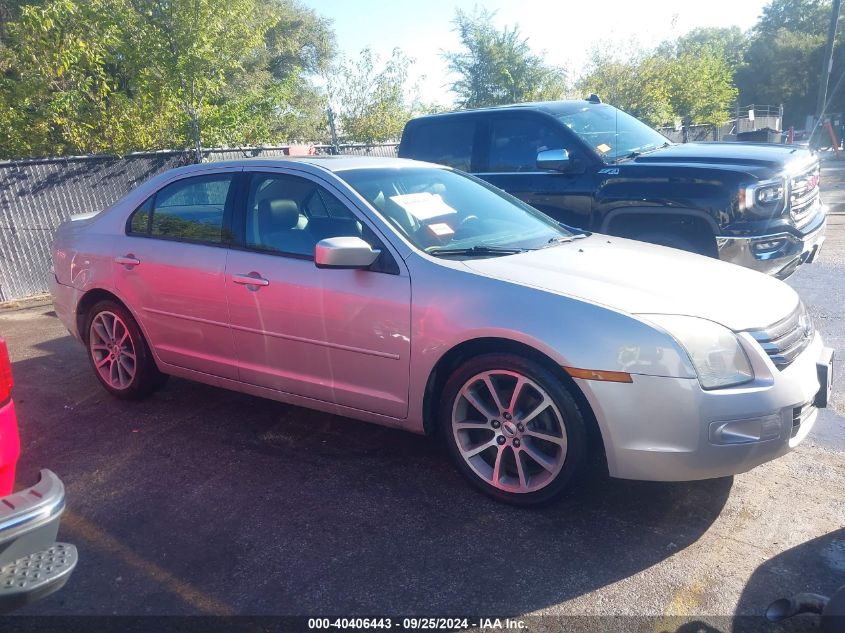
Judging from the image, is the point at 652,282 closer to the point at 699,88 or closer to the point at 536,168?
the point at 536,168

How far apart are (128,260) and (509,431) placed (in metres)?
2.95

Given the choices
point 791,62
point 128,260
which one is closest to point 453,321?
point 128,260

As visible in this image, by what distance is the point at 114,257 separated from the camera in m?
4.87

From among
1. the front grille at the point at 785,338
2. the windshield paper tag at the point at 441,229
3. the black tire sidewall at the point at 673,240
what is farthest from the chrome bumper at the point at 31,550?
the black tire sidewall at the point at 673,240

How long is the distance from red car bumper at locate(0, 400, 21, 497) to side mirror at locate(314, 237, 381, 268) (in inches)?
60.0

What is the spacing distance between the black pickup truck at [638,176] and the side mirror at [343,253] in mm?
3245

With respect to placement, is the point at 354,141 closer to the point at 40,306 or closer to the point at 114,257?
the point at 40,306

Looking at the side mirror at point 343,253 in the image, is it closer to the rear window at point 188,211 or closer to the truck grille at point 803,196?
the rear window at point 188,211

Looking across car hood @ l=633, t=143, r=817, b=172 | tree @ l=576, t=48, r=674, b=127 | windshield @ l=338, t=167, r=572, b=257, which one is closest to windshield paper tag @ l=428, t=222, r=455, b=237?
windshield @ l=338, t=167, r=572, b=257

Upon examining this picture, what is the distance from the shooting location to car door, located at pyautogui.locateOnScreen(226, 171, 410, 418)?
3658 millimetres

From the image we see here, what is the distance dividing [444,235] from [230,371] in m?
1.61

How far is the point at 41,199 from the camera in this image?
367 inches

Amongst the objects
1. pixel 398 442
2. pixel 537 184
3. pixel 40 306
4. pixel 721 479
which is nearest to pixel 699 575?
pixel 721 479

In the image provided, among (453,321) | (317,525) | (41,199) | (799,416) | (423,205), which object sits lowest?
(317,525)
